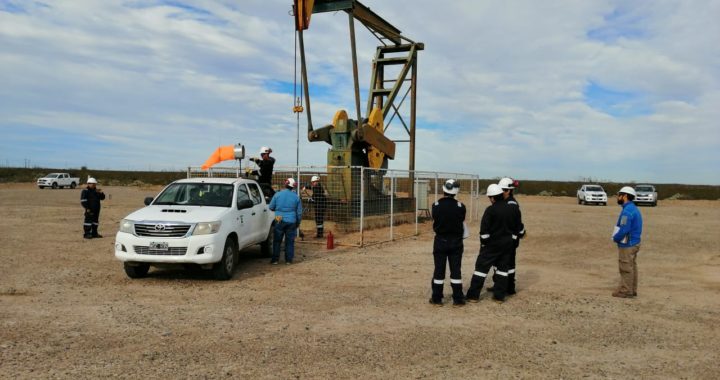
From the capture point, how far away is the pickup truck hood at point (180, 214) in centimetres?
921

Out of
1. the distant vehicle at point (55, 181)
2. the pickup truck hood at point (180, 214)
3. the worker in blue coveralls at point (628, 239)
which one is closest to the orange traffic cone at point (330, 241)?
the pickup truck hood at point (180, 214)

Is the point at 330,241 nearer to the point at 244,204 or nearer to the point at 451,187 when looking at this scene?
the point at 244,204

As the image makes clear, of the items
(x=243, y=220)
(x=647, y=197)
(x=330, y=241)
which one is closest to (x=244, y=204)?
(x=243, y=220)

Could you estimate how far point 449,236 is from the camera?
7910 millimetres

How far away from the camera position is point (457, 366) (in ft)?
18.0

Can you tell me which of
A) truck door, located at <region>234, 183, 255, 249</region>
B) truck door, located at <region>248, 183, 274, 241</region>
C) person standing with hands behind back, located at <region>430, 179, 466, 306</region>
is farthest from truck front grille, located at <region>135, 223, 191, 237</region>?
person standing with hands behind back, located at <region>430, 179, 466, 306</region>

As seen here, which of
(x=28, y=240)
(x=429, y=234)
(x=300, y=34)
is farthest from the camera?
(x=429, y=234)

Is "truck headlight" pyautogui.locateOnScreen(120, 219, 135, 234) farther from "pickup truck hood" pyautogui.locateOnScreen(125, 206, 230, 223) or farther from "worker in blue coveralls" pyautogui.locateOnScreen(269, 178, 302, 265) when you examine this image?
"worker in blue coveralls" pyautogui.locateOnScreen(269, 178, 302, 265)

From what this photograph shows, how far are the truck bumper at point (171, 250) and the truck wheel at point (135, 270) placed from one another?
0.56 metres

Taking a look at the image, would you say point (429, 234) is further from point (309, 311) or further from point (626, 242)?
point (309, 311)

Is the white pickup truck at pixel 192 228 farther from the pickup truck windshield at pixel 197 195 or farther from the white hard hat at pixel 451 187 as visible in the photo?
the white hard hat at pixel 451 187

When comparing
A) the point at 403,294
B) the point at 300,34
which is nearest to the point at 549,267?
the point at 403,294

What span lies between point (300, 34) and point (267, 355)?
38.7ft

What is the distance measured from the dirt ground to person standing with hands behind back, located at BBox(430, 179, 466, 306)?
1.27 feet
